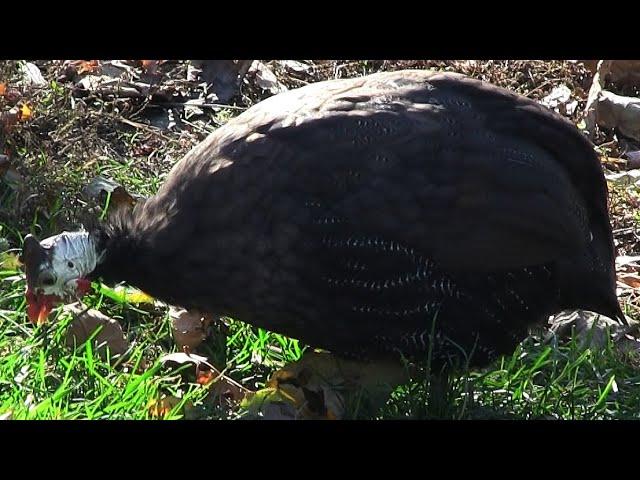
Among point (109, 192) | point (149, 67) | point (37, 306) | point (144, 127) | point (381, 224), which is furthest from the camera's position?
point (149, 67)

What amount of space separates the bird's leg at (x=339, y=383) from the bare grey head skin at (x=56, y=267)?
816mm

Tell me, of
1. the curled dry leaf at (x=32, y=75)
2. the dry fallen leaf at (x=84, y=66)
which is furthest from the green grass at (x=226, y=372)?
the dry fallen leaf at (x=84, y=66)

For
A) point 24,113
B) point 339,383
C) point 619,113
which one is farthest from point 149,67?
point 339,383

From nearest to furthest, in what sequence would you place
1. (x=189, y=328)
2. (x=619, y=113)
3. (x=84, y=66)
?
(x=189, y=328)
(x=619, y=113)
(x=84, y=66)

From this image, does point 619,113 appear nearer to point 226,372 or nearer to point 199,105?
point 199,105

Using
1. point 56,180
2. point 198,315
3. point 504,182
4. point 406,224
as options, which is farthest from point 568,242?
point 56,180

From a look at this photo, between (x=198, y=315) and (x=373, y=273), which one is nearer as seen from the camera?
(x=373, y=273)

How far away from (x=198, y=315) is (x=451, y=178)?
3.81ft

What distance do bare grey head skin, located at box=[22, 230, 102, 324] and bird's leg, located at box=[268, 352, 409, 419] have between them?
2.68 feet

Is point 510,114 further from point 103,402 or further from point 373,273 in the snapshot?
point 103,402

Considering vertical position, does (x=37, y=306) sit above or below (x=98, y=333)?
above

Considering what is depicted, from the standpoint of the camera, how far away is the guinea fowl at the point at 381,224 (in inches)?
151

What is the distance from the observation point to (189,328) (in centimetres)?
438

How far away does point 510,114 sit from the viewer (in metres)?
4.11
